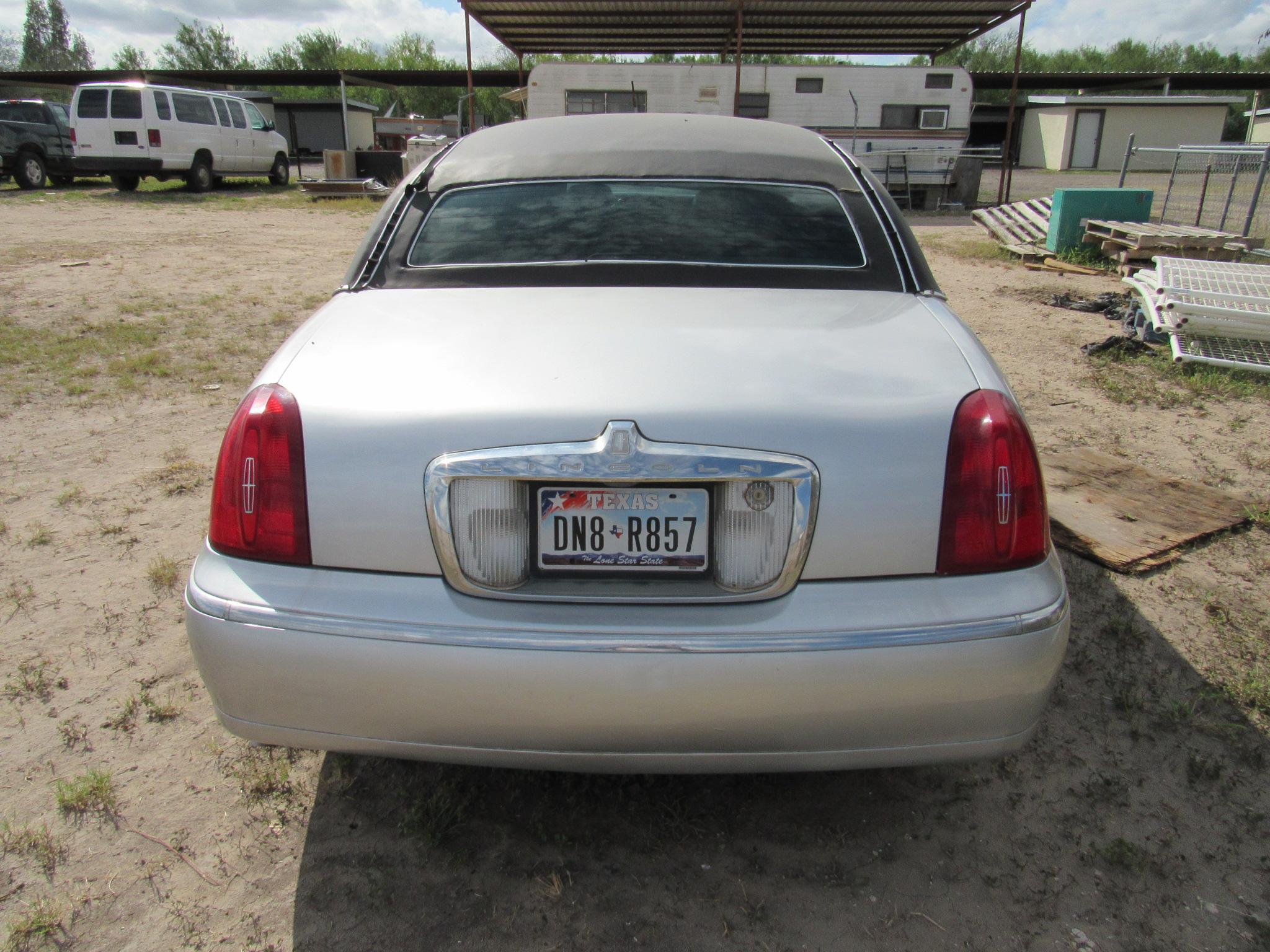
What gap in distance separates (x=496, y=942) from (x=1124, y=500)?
3320 millimetres

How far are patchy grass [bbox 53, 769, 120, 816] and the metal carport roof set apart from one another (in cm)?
1572

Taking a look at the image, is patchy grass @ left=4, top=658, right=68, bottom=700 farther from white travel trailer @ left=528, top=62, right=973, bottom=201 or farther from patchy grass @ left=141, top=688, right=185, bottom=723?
white travel trailer @ left=528, top=62, right=973, bottom=201

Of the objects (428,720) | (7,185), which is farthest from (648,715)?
(7,185)

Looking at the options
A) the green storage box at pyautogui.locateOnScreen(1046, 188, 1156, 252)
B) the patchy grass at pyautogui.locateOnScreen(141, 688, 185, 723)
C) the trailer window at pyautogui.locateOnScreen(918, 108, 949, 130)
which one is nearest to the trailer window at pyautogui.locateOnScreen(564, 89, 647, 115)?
the trailer window at pyautogui.locateOnScreen(918, 108, 949, 130)

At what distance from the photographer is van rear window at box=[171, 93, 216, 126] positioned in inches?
723

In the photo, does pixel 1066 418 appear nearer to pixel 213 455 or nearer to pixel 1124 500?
pixel 1124 500

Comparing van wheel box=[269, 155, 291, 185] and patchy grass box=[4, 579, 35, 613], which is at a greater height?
van wheel box=[269, 155, 291, 185]

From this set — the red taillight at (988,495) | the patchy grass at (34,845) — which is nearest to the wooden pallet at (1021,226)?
the red taillight at (988,495)

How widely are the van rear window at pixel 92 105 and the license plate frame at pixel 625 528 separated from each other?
2058cm

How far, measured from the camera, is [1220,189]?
10258mm

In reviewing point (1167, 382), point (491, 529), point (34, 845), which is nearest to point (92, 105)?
point (1167, 382)

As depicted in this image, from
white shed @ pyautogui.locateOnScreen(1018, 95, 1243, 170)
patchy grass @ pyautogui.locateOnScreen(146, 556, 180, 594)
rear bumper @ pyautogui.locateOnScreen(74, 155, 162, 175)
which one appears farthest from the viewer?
white shed @ pyautogui.locateOnScreen(1018, 95, 1243, 170)

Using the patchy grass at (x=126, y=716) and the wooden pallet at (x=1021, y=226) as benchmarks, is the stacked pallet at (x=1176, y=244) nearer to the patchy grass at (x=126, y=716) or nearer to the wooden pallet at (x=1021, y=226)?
the wooden pallet at (x=1021, y=226)

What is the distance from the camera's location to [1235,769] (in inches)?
88.7
